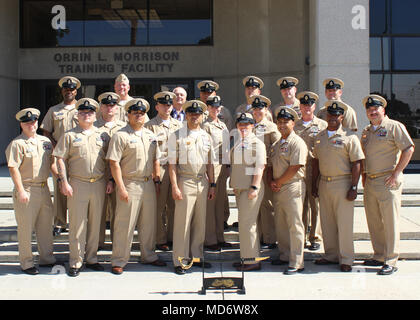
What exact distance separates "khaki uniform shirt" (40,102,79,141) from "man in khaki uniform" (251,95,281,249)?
2469mm

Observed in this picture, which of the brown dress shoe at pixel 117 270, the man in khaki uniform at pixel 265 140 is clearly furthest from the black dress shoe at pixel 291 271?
the brown dress shoe at pixel 117 270

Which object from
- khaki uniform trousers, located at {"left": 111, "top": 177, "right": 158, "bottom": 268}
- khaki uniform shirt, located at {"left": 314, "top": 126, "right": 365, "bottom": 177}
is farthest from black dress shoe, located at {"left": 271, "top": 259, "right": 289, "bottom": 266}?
khaki uniform trousers, located at {"left": 111, "top": 177, "right": 158, "bottom": 268}

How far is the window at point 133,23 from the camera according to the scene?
44.7 feet

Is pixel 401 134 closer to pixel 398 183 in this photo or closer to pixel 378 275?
pixel 398 183

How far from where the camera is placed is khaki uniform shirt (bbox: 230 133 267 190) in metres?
5.35

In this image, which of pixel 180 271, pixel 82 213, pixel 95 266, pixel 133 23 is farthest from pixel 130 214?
pixel 133 23

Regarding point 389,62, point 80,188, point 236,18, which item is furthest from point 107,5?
point 80,188

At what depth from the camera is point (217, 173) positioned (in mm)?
Answer: 6035

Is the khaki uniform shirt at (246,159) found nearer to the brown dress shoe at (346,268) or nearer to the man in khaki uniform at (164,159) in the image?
the man in khaki uniform at (164,159)

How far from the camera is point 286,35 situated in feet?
41.7

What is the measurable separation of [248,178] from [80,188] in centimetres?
198

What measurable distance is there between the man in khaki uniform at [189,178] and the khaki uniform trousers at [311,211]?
4.49 feet

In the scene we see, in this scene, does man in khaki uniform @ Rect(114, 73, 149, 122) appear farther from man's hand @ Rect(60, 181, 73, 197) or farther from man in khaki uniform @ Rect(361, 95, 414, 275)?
man in khaki uniform @ Rect(361, 95, 414, 275)

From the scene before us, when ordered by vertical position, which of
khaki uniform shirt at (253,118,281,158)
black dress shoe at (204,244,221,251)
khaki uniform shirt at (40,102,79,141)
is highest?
khaki uniform shirt at (40,102,79,141)
